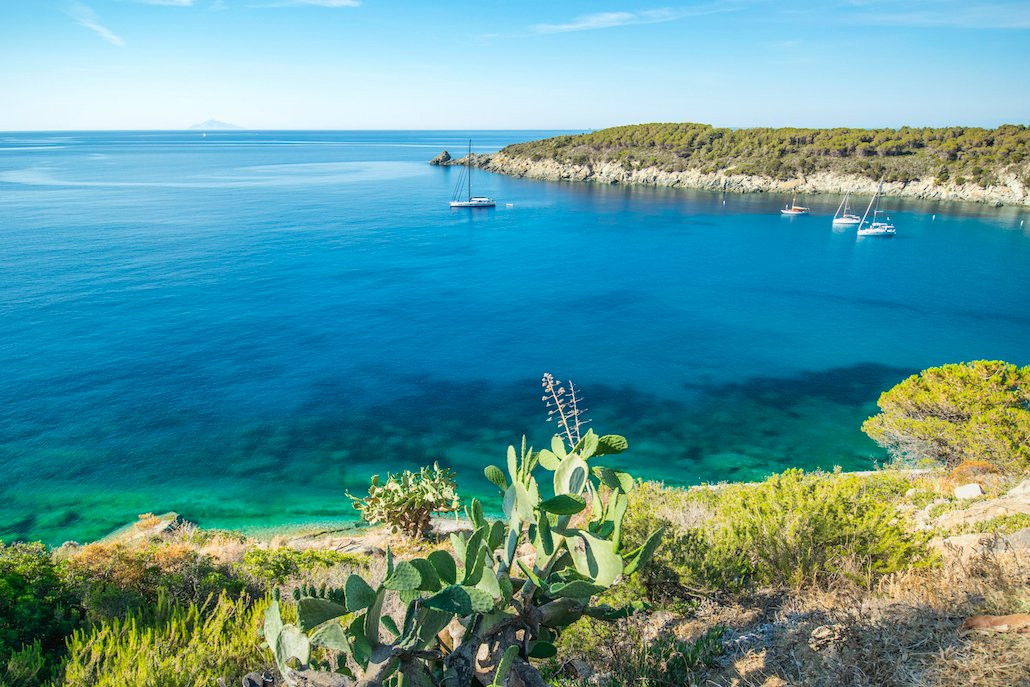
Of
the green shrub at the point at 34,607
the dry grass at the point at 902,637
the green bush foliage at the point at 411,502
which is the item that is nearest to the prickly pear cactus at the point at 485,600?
the dry grass at the point at 902,637

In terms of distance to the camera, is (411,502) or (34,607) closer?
(34,607)

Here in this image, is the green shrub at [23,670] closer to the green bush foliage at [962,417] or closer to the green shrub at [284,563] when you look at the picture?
the green shrub at [284,563]

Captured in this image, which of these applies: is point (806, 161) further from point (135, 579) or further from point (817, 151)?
point (135, 579)

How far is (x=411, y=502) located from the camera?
9703mm

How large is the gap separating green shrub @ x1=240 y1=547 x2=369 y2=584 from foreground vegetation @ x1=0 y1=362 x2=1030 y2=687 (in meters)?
0.04

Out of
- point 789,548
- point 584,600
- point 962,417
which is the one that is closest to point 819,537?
point 789,548

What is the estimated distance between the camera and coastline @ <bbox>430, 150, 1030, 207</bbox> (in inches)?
2451

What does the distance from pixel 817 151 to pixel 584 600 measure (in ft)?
280

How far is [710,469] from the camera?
16.0 meters

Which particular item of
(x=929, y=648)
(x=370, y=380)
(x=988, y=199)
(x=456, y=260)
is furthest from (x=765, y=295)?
(x=988, y=199)

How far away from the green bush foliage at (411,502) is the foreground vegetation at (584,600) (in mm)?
1879

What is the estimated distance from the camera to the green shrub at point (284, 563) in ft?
22.8

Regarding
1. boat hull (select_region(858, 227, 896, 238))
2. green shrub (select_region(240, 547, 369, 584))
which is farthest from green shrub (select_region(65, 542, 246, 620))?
boat hull (select_region(858, 227, 896, 238))

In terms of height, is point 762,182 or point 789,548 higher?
point 762,182
